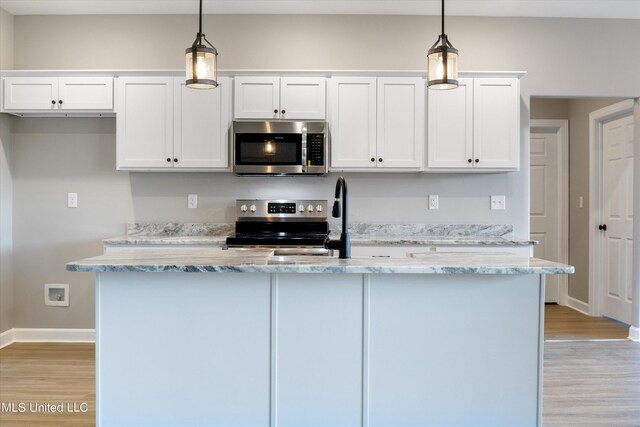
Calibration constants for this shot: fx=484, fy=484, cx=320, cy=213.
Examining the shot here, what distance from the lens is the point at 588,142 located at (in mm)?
5055

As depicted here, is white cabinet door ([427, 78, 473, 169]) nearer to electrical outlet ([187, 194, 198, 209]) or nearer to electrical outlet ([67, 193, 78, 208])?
electrical outlet ([187, 194, 198, 209])

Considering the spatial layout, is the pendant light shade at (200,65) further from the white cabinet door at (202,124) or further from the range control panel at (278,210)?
the range control panel at (278,210)

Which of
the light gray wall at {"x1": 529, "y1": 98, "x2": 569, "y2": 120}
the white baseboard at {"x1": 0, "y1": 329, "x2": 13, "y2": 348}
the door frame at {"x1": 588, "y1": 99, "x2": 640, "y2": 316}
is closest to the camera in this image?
the white baseboard at {"x1": 0, "y1": 329, "x2": 13, "y2": 348}

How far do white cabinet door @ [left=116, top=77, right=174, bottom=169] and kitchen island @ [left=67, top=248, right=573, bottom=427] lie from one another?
79.6 inches

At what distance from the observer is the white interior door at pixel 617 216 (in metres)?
4.51

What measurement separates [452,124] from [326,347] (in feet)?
7.91

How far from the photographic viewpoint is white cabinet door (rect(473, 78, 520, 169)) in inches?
149

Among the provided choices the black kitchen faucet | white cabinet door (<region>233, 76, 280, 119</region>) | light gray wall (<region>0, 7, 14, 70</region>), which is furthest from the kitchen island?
light gray wall (<region>0, 7, 14, 70</region>)

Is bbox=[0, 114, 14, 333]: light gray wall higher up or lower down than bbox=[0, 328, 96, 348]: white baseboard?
higher up

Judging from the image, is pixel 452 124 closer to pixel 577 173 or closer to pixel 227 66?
pixel 227 66

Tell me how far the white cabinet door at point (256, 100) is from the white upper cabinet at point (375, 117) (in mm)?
447

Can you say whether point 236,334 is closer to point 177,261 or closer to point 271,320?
point 271,320

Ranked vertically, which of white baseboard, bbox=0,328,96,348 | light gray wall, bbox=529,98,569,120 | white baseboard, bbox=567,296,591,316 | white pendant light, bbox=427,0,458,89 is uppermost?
light gray wall, bbox=529,98,569,120

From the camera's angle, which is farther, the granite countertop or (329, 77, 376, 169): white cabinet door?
the granite countertop
